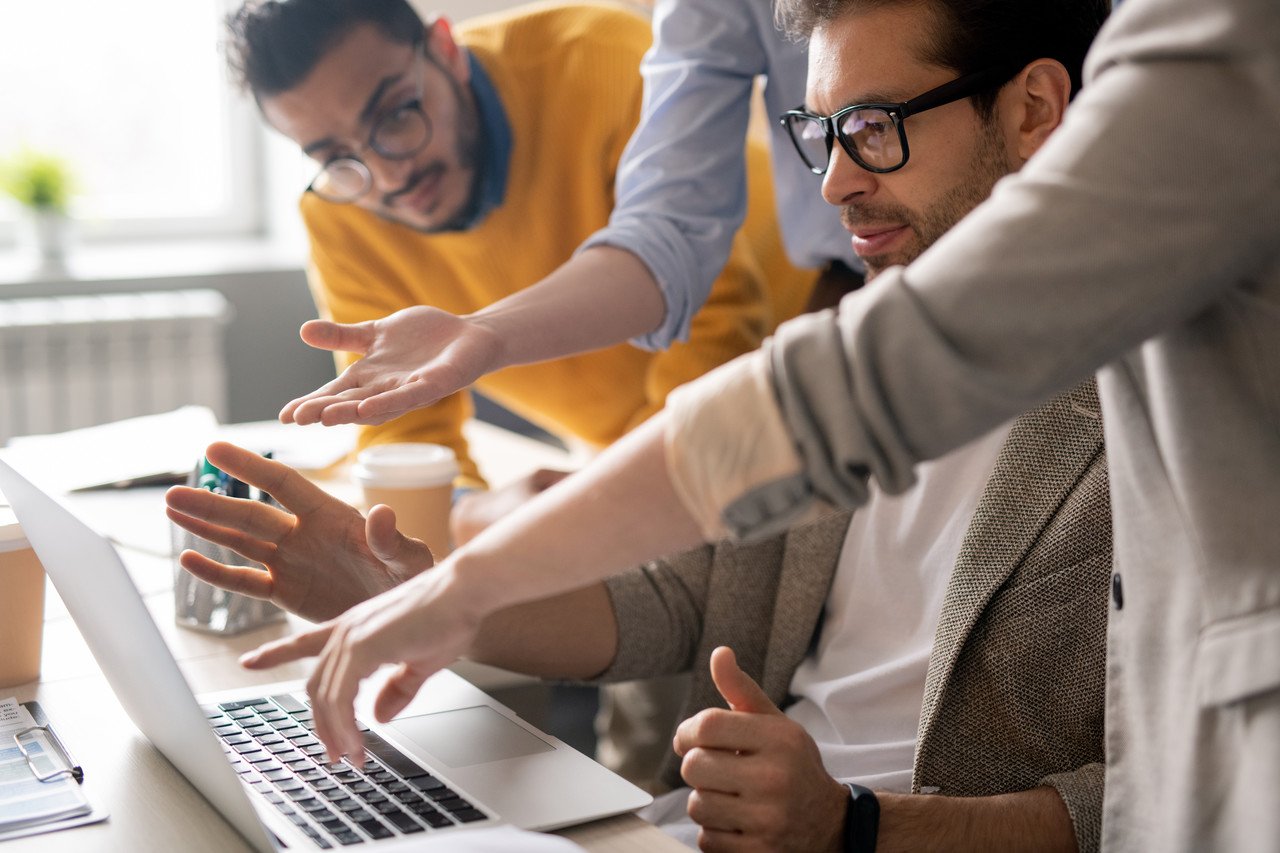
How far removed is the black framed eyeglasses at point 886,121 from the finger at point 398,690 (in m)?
0.63

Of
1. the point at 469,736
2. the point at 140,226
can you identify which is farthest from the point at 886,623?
the point at 140,226

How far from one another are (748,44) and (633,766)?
3.42 ft

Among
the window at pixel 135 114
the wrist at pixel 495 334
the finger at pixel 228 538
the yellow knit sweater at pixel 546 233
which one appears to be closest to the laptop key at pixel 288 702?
the finger at pixel 228 538

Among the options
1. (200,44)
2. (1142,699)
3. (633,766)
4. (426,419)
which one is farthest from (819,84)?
(200,44)

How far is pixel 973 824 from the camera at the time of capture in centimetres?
104

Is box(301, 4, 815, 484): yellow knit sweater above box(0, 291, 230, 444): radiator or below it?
above

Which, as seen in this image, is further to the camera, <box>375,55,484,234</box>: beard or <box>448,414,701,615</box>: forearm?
<box>375,55,484,234</box>: beard

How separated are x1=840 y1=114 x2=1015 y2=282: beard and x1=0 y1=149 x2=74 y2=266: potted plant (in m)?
2.54

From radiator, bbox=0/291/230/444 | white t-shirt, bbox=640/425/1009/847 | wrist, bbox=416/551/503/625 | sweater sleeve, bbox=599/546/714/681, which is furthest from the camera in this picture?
radiator, bbox=0/291/230/444

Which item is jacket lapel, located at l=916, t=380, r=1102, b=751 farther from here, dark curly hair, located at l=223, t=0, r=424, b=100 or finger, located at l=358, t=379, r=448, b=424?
dark curly hair, located at l=223, t=0, r=424, b=100

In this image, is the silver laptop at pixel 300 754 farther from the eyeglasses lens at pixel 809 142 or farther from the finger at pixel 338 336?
the eyeglasses lens at pixel 809 142

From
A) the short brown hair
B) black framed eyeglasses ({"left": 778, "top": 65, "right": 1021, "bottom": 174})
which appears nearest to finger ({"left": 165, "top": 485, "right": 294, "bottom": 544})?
black framed eyeglasses ({"left": 778, "top": 65, "right": 1021, "bottom": 174})

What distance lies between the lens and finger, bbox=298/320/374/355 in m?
1.13

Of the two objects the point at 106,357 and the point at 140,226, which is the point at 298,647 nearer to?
the point at 106,357
